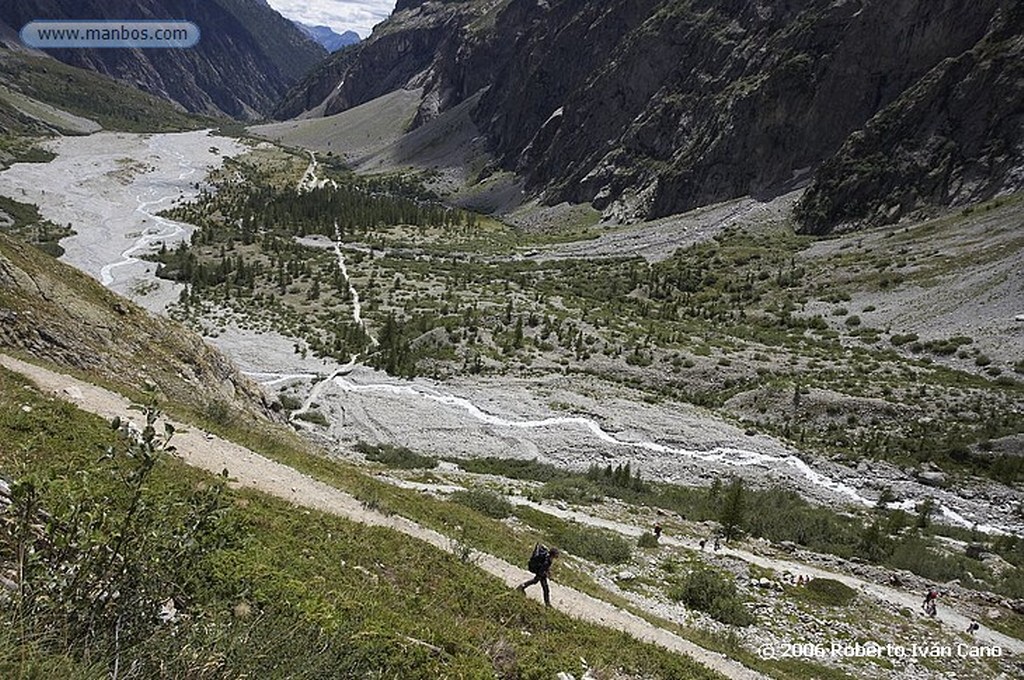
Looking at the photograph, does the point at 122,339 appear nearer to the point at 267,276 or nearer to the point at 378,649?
the point at 378,649

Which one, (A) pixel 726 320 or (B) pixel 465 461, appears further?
(A) pixel 726 320

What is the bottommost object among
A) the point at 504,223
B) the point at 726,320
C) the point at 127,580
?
the point at 127,580

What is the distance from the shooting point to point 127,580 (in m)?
4.49

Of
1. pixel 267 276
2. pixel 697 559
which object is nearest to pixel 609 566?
pixel 697 559

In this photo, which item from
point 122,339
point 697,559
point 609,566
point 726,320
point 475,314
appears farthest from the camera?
point 726,320

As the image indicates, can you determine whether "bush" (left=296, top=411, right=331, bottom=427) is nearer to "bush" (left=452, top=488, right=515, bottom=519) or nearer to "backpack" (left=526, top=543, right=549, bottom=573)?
"bush" (left=452, top=488, right=515, bottom=519)

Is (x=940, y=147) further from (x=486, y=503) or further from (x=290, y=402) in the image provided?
(x=486, y=503)

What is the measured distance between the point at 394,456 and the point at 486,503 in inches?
404

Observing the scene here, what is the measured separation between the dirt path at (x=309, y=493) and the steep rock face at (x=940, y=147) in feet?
270

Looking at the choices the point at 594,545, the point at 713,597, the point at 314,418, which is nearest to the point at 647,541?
the point at 594,545

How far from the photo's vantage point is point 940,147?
3147 inches

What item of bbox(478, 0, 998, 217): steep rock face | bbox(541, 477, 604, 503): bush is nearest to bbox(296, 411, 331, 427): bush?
bbox(541, 477, 604, 503): bush

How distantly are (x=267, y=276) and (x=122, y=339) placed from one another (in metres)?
53.3

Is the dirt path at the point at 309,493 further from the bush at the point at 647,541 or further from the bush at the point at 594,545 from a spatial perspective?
the bush at the point at 647,541
